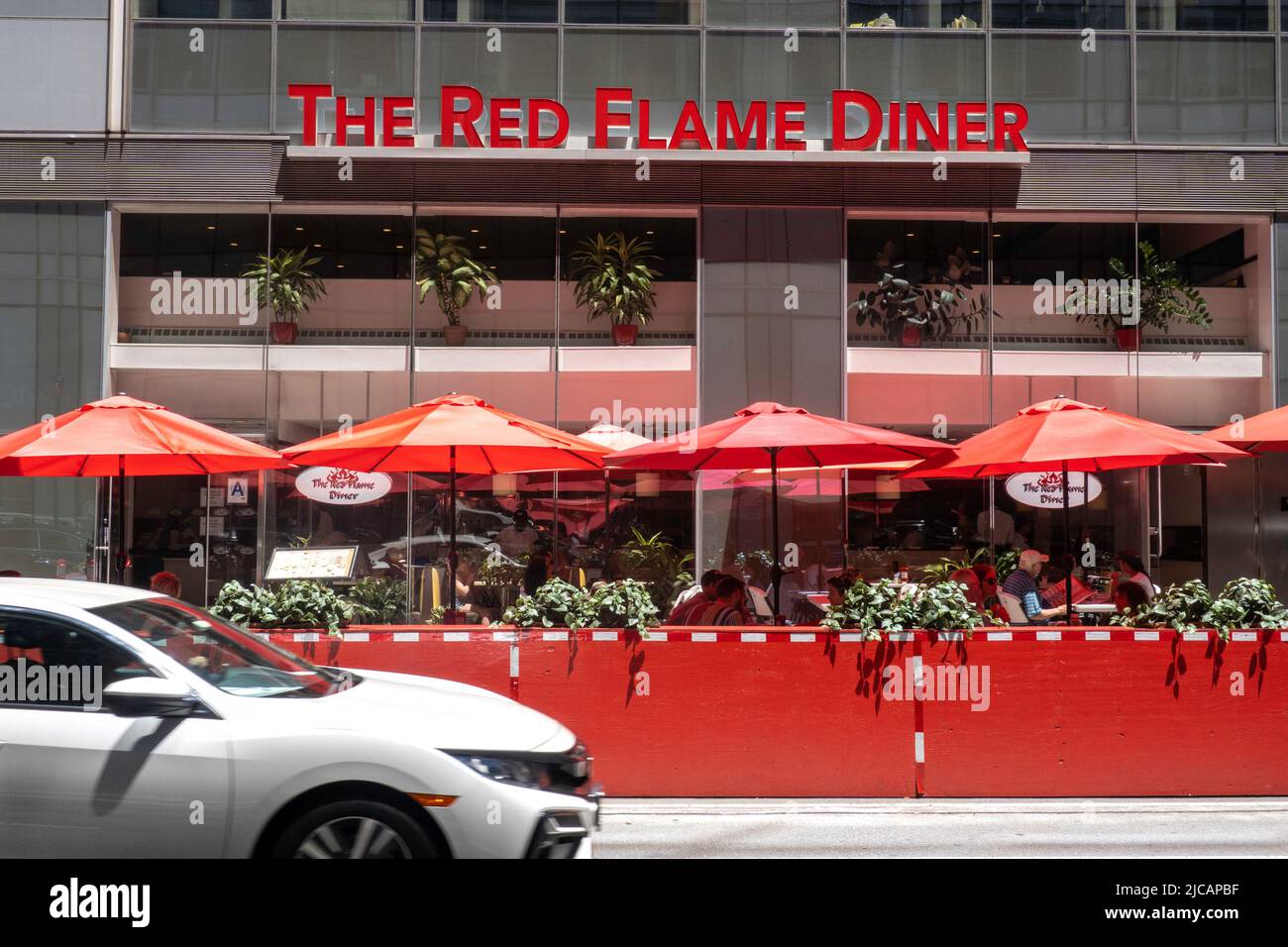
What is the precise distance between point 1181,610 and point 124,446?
864cm

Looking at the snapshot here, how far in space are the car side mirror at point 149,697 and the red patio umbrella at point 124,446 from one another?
482 cm

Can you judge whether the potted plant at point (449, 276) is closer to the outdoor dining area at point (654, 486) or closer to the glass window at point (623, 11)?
the outdoor dining area at point (654, 486)

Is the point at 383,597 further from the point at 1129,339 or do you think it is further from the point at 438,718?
the point at 1129,339

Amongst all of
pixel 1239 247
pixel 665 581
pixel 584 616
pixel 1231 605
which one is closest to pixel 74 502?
pixel 665 581

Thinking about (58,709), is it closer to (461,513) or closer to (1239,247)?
(461,513)

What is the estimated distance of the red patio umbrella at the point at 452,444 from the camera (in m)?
10.1

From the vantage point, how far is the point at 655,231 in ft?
54.0

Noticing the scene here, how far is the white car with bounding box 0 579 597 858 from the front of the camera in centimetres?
478

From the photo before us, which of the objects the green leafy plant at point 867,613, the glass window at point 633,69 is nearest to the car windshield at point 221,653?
the green leafy plant at point 867,613

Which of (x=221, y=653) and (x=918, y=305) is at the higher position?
(x=918, y=305)

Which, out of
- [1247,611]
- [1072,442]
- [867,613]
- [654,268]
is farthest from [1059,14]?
[867,613]

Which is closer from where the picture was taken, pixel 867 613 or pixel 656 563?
pixel 867 613

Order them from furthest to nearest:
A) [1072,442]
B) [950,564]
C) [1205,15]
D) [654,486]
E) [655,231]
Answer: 1. [1205,15]
2. [655,231]
3. [654,486]
4. [950,564]
5. [1072,442]

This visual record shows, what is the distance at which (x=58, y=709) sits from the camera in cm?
493
